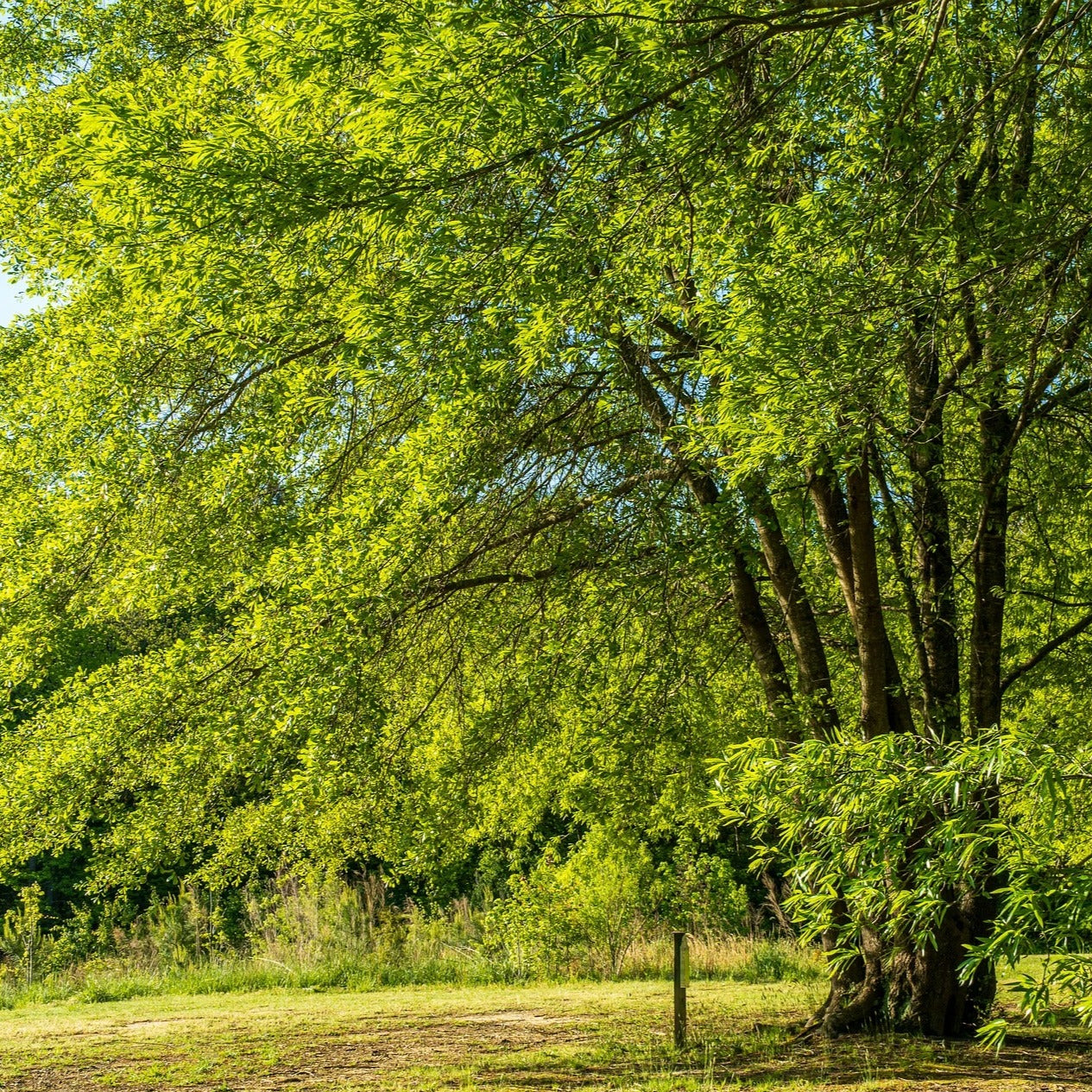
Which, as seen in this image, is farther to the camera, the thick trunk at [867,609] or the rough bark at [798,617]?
the rough bark at [798,617]

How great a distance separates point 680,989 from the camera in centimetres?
772

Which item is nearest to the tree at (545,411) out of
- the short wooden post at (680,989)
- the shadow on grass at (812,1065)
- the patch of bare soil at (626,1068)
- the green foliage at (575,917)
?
the shadow on grass at (812,1065)

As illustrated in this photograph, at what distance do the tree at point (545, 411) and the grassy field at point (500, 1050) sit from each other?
30.7 inches

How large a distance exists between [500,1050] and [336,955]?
6728 millimetres

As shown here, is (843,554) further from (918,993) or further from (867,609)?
(918,993)

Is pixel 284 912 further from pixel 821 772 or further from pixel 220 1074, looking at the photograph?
pixel 821 772

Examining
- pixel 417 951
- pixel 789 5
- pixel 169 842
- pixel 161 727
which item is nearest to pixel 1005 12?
pixel 789 5

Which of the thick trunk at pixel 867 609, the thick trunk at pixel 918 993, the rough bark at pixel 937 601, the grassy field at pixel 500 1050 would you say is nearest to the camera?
the grassy field at pixel 500 1050

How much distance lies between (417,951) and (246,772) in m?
8.51

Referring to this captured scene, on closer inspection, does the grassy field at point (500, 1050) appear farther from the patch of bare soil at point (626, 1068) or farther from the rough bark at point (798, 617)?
the rough bark at point (798, 617)

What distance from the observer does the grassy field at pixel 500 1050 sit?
6832 millimetres

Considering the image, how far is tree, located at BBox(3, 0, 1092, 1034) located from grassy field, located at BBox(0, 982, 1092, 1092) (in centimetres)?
78

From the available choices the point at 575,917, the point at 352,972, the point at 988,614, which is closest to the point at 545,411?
the point at 988,614

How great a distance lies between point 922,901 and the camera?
278 centimetres
